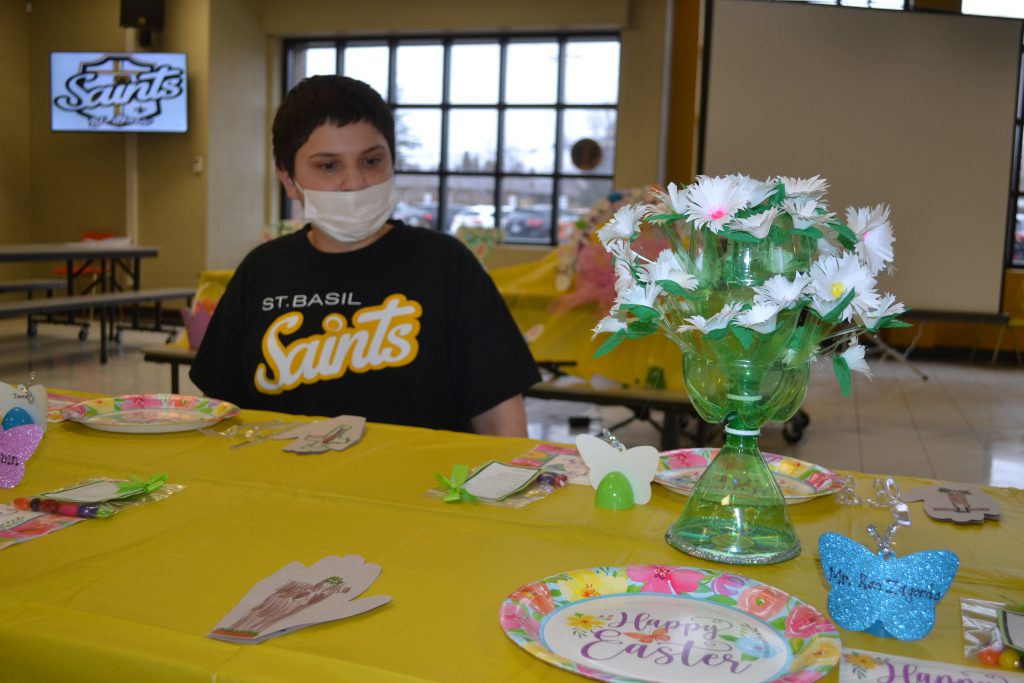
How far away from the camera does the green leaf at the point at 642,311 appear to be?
3.19ft

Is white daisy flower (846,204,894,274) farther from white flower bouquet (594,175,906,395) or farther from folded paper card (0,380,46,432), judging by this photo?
folded paper card (0,380,46,432)

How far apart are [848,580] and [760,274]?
1.00ft

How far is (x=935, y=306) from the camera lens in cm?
480

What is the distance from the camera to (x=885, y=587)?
2.65 ft

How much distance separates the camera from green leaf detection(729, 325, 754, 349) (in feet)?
2.97

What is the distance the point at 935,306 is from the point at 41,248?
601cm

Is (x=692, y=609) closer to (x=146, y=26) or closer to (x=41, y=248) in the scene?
(x=41, y=248)

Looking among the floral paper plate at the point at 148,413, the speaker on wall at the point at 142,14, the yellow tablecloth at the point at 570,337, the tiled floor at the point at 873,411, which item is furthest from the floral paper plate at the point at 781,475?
the speaker on wall at the point at 142,14

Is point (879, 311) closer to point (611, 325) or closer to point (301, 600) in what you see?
point (611, 325)

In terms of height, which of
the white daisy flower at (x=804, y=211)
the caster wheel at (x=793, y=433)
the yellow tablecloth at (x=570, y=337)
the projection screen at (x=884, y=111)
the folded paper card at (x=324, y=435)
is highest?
the projection screen at (x=884, y=111)

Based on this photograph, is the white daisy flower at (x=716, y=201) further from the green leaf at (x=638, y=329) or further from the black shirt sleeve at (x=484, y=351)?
the black shirt sleeve at (x=484, y=351)

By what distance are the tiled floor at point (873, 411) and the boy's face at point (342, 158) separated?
94.9 inches

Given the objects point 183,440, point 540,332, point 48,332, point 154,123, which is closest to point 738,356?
point 183,440

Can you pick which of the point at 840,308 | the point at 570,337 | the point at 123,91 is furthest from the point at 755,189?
the point at 123,91
